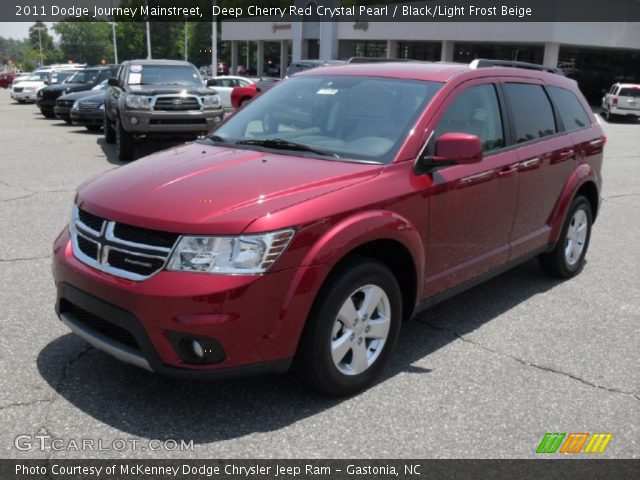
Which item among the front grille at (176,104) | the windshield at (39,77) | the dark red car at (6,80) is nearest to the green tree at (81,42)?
the dark red car at (6,80)

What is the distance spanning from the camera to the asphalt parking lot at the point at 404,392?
328 cm

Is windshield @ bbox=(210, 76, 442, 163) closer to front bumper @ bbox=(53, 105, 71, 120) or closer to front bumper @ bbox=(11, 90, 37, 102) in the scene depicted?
front bumper @ bbox=(53, 105, 71, 120)

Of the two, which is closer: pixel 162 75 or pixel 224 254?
pixel 224 254

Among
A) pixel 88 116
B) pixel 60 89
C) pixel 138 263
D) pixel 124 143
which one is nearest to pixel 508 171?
pixel 138 263

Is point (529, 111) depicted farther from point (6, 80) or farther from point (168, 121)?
point (6, 80)

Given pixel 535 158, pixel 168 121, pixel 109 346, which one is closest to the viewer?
pixel 109 346

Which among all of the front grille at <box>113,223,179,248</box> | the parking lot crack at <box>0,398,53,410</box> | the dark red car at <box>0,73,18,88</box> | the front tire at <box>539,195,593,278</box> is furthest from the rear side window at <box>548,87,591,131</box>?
the dark red car at <box>0,73,18,88</box>

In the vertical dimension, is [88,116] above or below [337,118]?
below

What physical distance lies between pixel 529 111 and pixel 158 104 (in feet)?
27.6

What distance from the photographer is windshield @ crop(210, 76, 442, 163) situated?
4062mm

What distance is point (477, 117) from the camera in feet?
15.0

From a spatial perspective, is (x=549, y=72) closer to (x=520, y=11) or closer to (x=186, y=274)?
(x=186, y=274)

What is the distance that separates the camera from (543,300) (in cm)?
546

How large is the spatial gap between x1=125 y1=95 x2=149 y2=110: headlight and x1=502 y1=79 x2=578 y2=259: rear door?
8.31 meters
